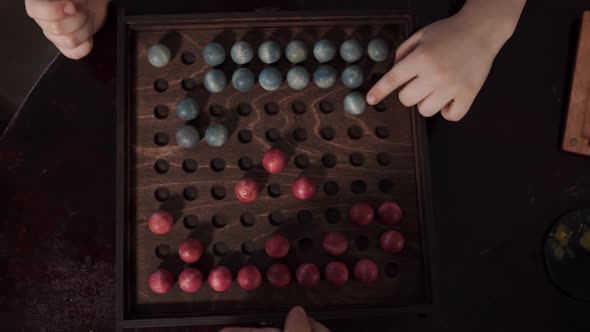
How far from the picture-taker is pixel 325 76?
81cm

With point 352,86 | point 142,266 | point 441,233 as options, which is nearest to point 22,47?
point 142,266

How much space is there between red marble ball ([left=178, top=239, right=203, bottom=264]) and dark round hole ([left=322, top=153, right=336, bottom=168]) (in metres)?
0.29

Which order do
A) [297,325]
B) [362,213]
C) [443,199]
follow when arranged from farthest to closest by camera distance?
[443,199], [362,213], [297,325]

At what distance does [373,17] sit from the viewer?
83 cm

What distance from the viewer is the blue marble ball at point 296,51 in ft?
2.65

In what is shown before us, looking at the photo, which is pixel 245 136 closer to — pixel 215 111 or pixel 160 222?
pixel 215 111

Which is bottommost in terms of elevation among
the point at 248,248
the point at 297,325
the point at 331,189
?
the point at 297,325

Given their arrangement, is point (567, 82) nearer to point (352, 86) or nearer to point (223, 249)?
point (352, 86)

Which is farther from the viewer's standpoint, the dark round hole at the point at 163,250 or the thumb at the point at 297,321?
the dark round hole at the point at 163,250

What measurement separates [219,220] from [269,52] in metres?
0.34

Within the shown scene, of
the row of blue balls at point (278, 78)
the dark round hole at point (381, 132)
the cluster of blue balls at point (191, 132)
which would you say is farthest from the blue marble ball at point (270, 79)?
the dark round hole at point (381, 132)

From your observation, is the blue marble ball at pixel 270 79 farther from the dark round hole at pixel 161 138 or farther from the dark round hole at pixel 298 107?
the dark round hole at pixel 161 138

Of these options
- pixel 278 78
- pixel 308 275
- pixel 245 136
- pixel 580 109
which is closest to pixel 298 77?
pixel 278 78

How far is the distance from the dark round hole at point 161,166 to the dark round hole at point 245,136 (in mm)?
151
